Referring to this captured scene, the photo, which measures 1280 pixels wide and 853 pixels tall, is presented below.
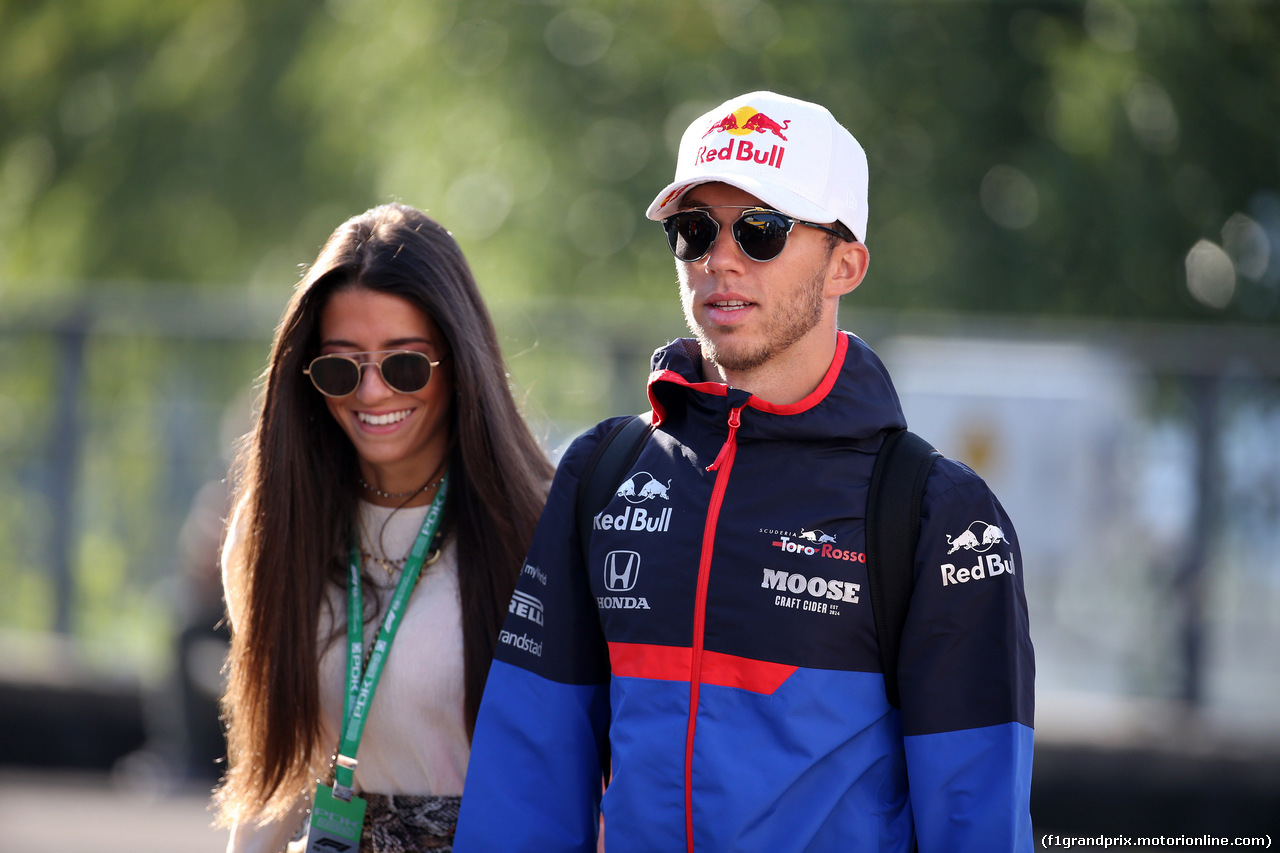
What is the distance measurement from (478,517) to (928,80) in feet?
24.3

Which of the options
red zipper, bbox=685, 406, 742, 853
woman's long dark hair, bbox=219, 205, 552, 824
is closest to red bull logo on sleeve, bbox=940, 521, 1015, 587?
red zipper, bbox=685, 406, 742, 853

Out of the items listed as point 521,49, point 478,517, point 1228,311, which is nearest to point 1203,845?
point 1228,311

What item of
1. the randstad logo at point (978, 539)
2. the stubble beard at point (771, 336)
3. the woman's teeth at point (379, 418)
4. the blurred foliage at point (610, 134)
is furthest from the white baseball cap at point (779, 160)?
the blurred foliage at point (610, 134)

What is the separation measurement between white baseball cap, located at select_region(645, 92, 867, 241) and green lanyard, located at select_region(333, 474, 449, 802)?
1.02 meters

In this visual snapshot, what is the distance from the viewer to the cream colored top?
274 cm

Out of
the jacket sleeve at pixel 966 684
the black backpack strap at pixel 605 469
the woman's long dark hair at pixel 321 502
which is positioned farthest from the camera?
the woman's long dark hair at pixel 321 502

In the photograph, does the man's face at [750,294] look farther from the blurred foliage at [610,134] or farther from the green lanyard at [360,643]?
the blurred foliage at [610,134]

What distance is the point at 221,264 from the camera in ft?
36.2

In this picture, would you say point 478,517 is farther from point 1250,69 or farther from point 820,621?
point 1250,69

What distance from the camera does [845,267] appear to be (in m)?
2.34

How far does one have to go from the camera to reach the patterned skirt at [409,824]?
8.80ft

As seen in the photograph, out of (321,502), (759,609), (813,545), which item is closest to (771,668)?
(759,609)

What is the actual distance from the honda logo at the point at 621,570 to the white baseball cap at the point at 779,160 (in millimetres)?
620

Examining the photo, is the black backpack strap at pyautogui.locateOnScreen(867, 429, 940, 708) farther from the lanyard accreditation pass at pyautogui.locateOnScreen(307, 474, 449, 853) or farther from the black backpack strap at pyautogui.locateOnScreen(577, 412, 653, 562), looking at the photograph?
the lanyard accreditation pass at pyautogui.locateOnScreen(307, 474, 449, 853)
